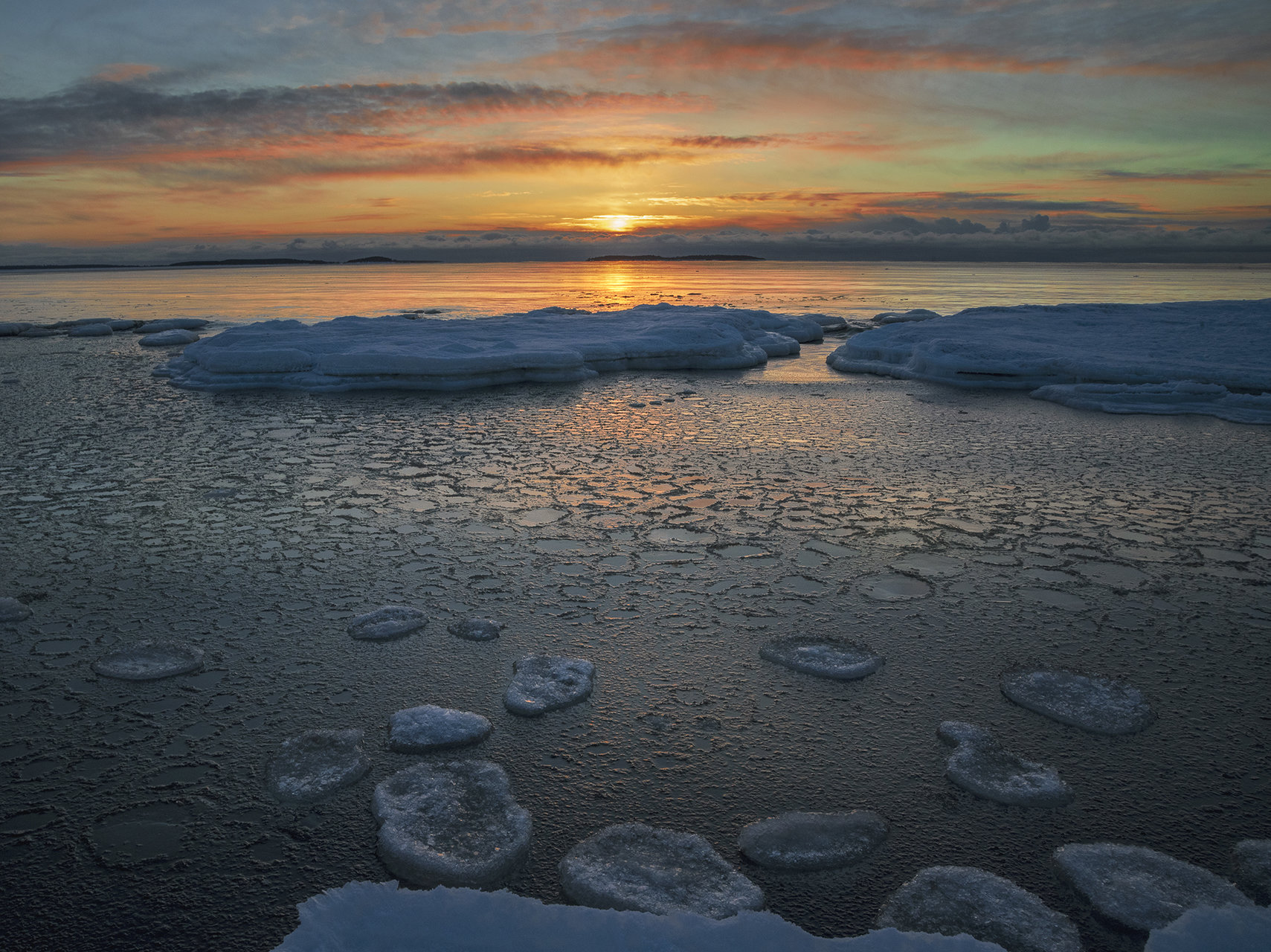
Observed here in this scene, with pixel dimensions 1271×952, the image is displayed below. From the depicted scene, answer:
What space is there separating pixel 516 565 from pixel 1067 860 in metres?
2.36

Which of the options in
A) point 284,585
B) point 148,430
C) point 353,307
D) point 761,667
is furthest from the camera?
point 353,307

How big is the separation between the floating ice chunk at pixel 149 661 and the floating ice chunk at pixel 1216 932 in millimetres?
2758

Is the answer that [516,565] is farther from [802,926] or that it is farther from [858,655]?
[802,926]

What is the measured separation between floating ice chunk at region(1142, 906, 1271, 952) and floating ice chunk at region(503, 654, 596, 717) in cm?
154

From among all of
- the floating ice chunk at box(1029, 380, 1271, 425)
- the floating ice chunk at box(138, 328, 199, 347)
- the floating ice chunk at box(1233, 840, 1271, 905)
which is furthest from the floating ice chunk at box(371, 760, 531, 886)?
the floating ice chunk at box(138, 328, 199, 347)

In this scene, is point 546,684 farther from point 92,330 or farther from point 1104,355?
point 92,330

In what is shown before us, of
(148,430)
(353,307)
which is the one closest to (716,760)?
(148,430)

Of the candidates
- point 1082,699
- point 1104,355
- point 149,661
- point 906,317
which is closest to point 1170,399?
point 1104,355

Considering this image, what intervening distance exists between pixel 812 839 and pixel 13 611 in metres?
3.08

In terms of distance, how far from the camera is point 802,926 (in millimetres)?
1568

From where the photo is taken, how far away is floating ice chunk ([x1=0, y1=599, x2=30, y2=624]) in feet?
9.53

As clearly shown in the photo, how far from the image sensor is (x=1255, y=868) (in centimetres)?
171

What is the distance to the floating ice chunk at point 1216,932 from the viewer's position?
4.80 feet

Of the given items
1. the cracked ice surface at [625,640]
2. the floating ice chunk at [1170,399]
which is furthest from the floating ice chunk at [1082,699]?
the floating ice chunk at [1170,399]
